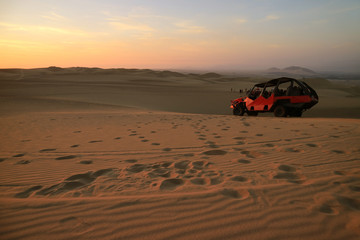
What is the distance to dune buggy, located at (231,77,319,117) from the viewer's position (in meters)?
8.89

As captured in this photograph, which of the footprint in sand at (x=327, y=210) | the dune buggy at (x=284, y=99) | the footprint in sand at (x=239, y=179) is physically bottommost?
the footprint in sand at (x=239, y=179)

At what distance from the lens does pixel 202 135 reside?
573 centimetres

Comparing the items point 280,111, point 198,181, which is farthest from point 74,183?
point 280,111

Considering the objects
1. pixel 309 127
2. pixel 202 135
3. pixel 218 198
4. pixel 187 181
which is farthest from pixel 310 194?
pixel 309 127

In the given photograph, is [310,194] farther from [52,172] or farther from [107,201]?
[52,172]

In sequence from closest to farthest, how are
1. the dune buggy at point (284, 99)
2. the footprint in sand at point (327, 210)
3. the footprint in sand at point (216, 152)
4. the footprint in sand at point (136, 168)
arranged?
the footprint in sand at point (327, 210) → the footprint in sand at point (136, 168) → the footprint in sand at point (216, 152) → the dune buggy at point (284, 99)

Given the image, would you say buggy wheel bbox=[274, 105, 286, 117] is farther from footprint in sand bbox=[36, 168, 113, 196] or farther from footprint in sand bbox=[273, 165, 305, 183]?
footprint in sand bbox=[36, 168, 113, 196]

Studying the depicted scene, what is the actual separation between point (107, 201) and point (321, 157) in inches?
144

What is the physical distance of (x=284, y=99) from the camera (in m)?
9.33

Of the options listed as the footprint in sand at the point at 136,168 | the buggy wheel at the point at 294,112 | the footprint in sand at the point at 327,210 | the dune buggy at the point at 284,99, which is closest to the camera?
the footprint in sand at the point at 327,210

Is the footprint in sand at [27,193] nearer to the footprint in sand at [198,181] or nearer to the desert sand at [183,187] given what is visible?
the desert sand at [183,187]

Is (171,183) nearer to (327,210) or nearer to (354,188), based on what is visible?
(327,210)

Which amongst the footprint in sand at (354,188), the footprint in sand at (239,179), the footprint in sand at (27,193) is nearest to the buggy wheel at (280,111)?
the footprint in sand at (354,188)

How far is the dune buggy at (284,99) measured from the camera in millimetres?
8893
